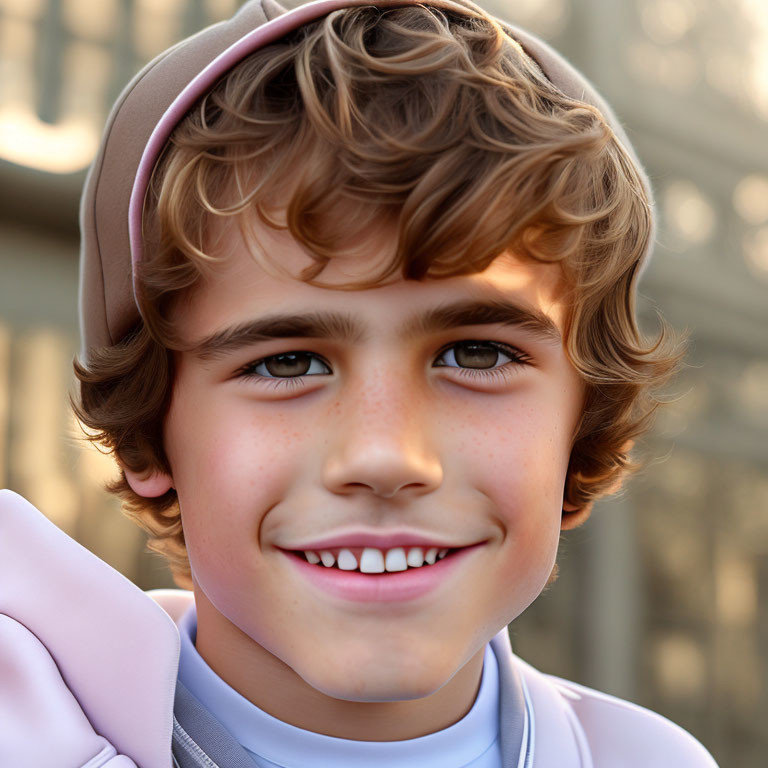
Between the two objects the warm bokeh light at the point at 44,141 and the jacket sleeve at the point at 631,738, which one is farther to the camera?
the warm bokeh light at the point at 44,141

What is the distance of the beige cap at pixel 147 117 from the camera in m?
0.95

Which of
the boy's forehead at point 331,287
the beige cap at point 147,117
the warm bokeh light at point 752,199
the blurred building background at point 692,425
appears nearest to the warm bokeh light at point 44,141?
the blurred building background at point 692,425

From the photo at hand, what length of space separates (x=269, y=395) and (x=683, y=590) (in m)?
4.06

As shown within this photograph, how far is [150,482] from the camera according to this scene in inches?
41.1

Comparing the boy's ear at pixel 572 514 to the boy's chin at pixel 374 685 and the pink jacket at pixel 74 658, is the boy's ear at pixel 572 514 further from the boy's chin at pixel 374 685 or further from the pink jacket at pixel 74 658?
the pink jacket at pixel 74 658

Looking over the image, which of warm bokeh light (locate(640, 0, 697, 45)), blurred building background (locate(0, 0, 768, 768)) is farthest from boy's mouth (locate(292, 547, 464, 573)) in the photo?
warm bokeh light (locate(640, 0, 697, 45))

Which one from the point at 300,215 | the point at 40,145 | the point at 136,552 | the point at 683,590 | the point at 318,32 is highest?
the point at 318,32

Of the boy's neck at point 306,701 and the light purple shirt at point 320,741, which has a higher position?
the boy's neck at point 306,701

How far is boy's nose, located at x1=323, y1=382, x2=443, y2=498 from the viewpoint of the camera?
0.81 meters

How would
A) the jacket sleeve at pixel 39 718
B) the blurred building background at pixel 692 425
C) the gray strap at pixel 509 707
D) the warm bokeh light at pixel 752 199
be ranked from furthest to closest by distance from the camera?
the warm bokeh light at pixel 752 199, the blurred building background at pixel 692 425, the gray strap at pixel 509 707, the jacket sleeve at pixel 39 718

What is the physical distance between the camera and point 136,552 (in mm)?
3191

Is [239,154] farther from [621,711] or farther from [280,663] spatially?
[621,711]

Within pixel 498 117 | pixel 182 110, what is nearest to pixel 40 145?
pixel 182 110

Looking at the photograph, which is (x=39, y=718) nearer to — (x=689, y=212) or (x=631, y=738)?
(x=631, y=738)
